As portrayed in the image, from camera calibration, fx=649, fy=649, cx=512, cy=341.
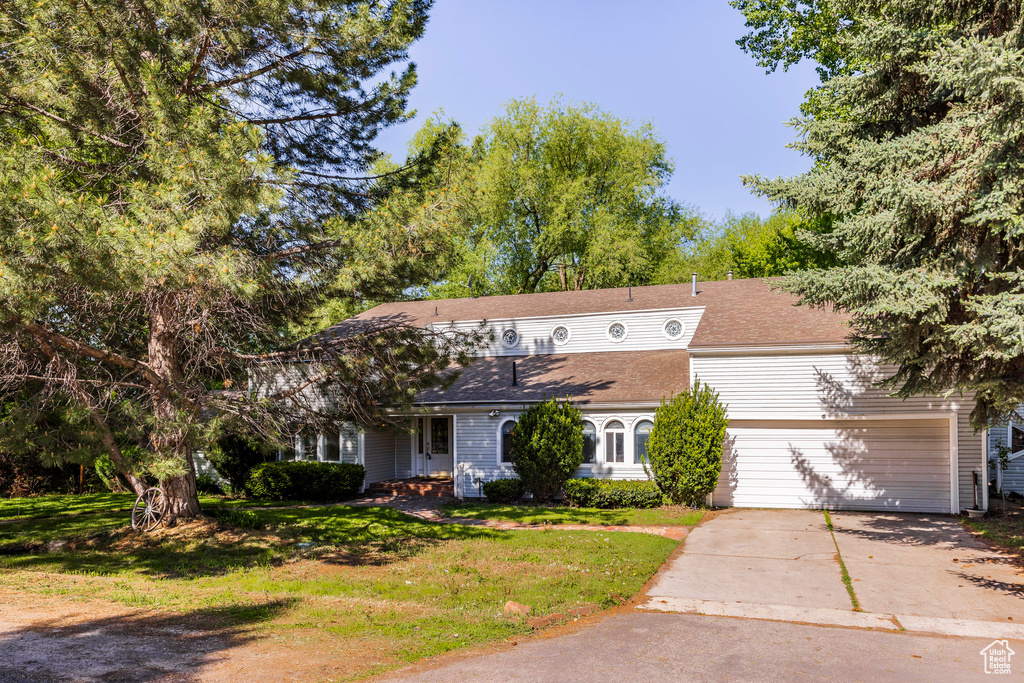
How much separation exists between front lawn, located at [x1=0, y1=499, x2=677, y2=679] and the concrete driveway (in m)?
0.90

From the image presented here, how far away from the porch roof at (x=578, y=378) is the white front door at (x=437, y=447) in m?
1.14

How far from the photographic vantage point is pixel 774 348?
16.0 meters

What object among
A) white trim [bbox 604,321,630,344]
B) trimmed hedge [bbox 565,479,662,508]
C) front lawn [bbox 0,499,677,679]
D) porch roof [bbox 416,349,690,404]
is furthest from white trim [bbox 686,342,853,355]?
front lawn [bbox 0,499,677,679]

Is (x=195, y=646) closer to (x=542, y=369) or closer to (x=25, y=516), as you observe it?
(x=25, y=516)

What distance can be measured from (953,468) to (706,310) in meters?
7.29

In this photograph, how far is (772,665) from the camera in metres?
6.36

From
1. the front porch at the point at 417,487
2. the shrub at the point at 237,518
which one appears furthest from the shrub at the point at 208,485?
the shrub at the point at 237,518

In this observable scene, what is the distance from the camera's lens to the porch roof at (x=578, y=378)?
18031 millimetres

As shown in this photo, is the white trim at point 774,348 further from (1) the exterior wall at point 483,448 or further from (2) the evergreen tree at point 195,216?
(2) the evergreen tree at point 195,216

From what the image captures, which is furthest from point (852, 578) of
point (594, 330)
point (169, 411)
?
point (594, 330)

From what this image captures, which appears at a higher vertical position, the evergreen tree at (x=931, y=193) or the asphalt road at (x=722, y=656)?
the evergreen tree at (x=931, y=193)

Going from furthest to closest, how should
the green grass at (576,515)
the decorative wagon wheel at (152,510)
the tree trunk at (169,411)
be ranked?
the green grass at (576,515), the decorative wagon wheel at (152,510), the tree trunk at (169,411)

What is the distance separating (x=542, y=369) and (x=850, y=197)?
11.6m

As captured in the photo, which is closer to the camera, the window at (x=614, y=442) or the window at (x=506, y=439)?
the window at (x=614, y=442)
